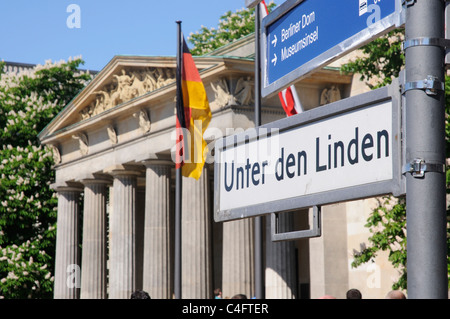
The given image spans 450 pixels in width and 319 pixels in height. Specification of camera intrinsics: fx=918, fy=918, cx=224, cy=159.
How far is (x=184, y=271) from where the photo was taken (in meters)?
37.2

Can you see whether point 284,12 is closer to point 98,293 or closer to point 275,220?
point 275,220

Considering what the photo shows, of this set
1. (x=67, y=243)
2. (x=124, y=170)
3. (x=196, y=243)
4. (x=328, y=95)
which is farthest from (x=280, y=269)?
(x=67, y=243)

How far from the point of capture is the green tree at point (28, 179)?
48.9 meters

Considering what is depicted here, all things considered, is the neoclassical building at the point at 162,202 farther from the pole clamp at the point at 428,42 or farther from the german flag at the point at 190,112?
the pole clamp at the point at 428,42

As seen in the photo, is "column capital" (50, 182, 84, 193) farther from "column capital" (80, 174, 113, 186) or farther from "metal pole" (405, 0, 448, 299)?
"metal pole" (405, 0, 448, 299)

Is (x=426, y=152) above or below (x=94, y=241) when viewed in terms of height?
below

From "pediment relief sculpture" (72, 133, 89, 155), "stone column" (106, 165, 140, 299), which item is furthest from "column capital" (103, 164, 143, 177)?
"pediment relief sculpture" (72, 133, 89, 155)

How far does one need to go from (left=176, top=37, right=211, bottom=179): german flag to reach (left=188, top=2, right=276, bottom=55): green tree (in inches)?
1456

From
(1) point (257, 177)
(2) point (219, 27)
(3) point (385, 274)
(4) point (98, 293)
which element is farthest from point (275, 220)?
(2) point (219, 27)

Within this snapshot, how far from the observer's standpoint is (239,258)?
3488 centimetres

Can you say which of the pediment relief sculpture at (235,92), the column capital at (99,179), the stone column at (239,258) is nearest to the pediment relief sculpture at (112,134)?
the column capital at (99,179)

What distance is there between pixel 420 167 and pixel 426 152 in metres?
0.08

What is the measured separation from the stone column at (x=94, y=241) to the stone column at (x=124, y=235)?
10.3 ft

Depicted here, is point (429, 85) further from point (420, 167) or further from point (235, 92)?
point (235, 92)
